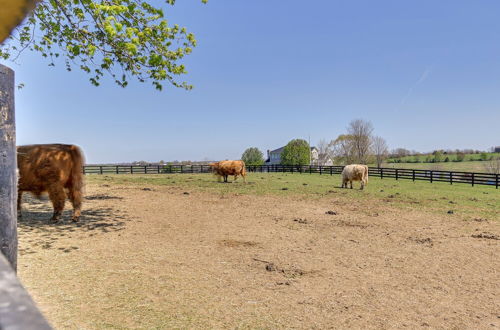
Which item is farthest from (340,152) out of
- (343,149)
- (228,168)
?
(228,168)

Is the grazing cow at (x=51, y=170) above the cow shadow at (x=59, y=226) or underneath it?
above

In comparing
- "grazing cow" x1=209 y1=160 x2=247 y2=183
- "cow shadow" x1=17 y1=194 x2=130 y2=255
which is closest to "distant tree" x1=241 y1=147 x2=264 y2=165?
"grazing cow" x1=209 y1=160 x2=247 y2=183

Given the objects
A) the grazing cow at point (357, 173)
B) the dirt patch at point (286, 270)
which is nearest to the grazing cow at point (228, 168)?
the grazing cow at point (357, 173)

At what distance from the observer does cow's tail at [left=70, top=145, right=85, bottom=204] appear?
24.1 ft

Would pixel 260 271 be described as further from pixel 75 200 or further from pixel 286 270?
pixel 75 200

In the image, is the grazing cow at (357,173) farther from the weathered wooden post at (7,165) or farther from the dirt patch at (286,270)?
the weathered wooden post at (7,165)

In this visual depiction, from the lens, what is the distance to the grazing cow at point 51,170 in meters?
6.90

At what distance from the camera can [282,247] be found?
6.43 metres

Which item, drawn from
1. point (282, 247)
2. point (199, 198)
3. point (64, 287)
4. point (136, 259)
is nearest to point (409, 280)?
point (282, 247)

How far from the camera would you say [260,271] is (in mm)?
5082

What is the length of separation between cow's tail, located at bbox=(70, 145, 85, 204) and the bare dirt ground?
0.82 metres

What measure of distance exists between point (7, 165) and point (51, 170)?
6.69 metres

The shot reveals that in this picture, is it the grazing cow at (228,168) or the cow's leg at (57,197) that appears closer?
the cow's leg at (57,197)

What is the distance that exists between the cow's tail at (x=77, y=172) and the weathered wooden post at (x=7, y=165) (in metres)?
6.79
